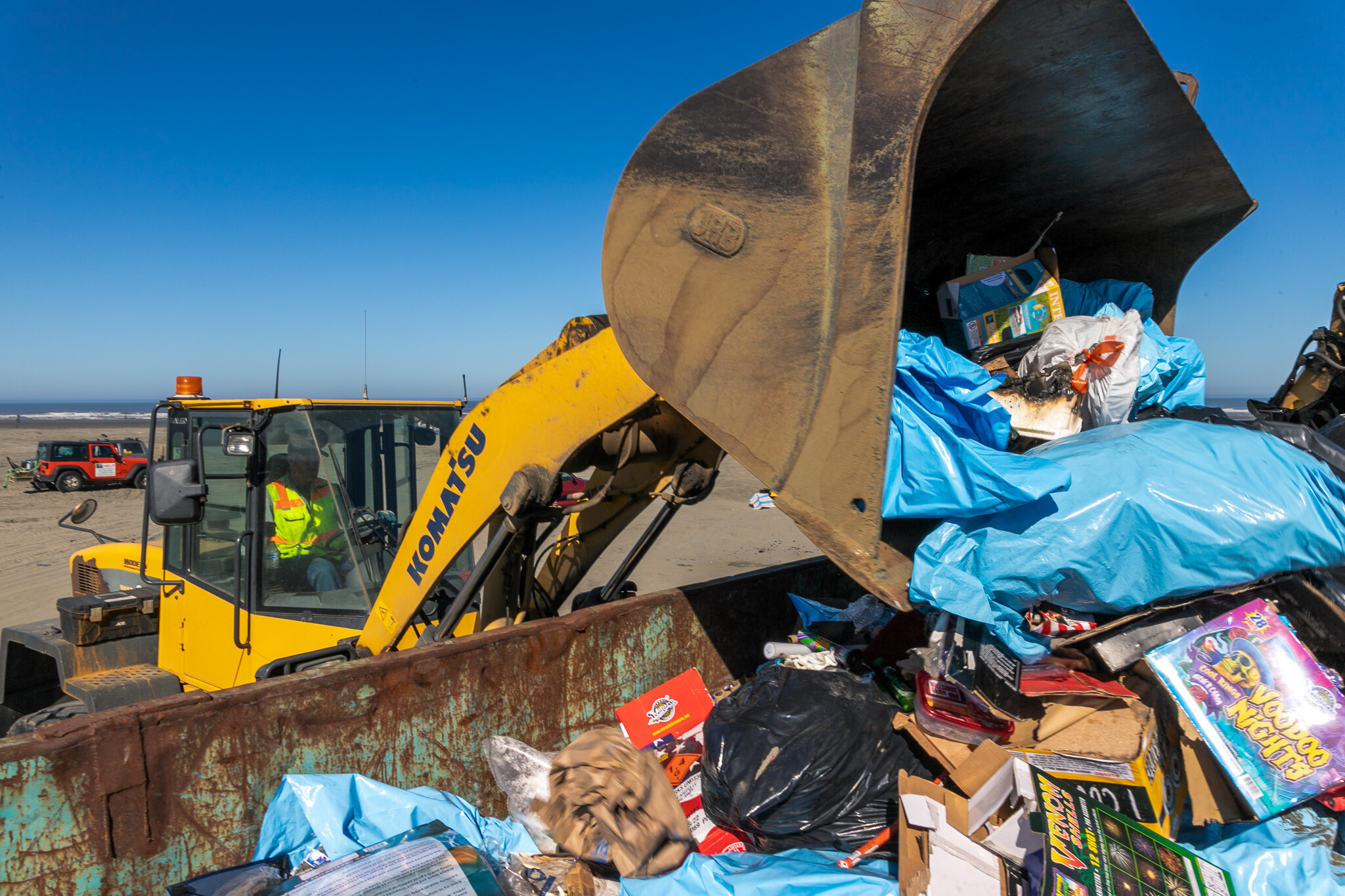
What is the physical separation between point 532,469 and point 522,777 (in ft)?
3.42

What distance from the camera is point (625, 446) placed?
7.77 feet

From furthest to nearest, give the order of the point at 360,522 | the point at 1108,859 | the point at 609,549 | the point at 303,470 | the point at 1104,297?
the point at 609,549 < the point at 360,522 < the point at 303,470 < the point at 1104,297 < the point at 1108,859

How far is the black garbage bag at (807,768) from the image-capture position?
6.89 feet

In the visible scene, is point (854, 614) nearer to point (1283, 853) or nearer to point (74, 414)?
point (1283, 853)

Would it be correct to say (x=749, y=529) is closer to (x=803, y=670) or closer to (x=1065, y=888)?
(x=803, y=670)

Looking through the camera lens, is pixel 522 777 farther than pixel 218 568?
No

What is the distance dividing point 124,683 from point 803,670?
2728 millimetres

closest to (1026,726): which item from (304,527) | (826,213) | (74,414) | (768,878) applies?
(768,878)

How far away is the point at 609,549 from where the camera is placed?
1188cm

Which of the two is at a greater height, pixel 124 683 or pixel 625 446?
pixel 625 446

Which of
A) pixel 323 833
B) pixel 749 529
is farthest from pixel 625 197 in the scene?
pixel 749 529

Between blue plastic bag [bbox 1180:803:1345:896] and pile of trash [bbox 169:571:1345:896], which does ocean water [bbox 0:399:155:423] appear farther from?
blue plastic bag [bbox 1180:803:1345:896]

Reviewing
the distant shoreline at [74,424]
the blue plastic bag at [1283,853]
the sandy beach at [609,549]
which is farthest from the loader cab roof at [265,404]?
the distant shoreline at [74,424]

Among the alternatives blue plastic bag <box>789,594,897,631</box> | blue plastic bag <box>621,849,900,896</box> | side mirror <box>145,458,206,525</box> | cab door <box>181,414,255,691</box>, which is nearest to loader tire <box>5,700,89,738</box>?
cab door <box>181,414,255,691</box>
